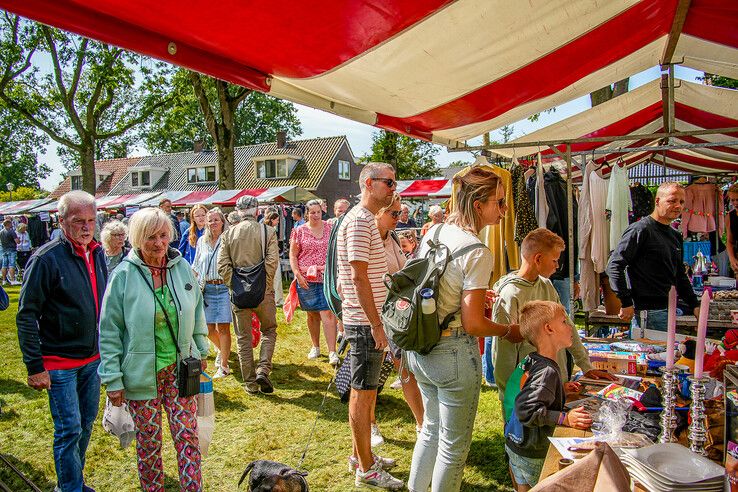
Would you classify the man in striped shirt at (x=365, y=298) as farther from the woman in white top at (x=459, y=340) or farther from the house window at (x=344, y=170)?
the house window at (x=344, y=170)

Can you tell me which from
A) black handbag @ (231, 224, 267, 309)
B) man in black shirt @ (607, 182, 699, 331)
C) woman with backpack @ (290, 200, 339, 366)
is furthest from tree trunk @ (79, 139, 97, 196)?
man in black shirt @ (607, 182, 699, 331)

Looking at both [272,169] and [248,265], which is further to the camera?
[272,169]

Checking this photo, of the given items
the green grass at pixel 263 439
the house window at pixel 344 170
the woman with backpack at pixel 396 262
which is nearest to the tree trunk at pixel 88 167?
the house window at pixel 344 170

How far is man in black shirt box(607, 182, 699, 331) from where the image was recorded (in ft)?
12.9

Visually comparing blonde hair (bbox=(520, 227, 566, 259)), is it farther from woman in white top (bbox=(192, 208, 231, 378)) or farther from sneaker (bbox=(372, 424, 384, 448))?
woman in white top (bbox=(192, 208, 231, 378))

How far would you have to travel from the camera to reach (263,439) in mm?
4156

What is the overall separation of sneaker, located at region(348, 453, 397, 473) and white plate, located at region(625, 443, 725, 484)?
7.23 feet

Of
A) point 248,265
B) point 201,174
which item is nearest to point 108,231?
point 248,265

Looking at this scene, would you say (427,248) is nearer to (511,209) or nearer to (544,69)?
(544,69)

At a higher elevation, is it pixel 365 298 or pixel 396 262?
pixel 396 262

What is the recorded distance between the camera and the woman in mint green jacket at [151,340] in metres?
2.56

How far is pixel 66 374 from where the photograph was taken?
2.91m

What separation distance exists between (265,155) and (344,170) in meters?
6.03

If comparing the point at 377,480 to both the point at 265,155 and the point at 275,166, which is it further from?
the point at 265,155
